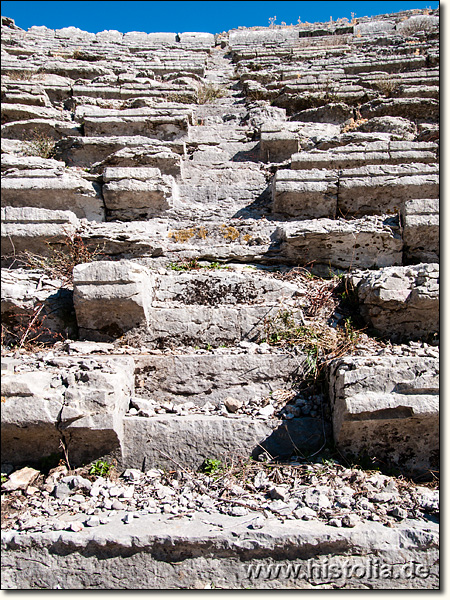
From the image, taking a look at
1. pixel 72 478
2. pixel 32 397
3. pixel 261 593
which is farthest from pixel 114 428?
pixel 261 593

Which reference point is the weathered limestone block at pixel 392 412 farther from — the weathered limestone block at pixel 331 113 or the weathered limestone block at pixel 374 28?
the weathered limestone block at pixel 374 28

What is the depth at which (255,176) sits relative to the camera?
5.14m

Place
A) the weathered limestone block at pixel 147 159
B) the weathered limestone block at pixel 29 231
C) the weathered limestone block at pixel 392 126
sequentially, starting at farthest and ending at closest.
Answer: the weathered limestone block at pixel 392 126
the weathered limestone block at pixel 147 159
the weathered limestone block at pixel 29 231

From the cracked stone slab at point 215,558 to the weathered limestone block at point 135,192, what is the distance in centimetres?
321

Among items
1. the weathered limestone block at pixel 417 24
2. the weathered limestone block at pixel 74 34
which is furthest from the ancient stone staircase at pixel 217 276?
the weathered limestone block at pixel 74 34

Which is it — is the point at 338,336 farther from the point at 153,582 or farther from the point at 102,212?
the point at 102,212

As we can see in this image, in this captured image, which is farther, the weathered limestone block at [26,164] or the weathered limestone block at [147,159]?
the weathered limestone block at [147,159]

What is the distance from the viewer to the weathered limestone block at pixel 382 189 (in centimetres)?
432

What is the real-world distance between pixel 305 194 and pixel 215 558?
11.2 ft

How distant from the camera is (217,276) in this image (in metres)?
3.50

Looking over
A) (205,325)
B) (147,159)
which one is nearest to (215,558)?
(205,325)

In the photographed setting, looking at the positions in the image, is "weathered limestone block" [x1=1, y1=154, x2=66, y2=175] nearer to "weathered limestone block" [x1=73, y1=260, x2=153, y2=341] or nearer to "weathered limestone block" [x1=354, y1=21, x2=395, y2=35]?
"weathered limestone block" [x1=73, y1=260, x2=153, y2=341]

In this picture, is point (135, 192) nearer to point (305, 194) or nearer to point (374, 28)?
point (305, 194)

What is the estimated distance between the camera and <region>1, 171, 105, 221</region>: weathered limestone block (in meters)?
4.17
